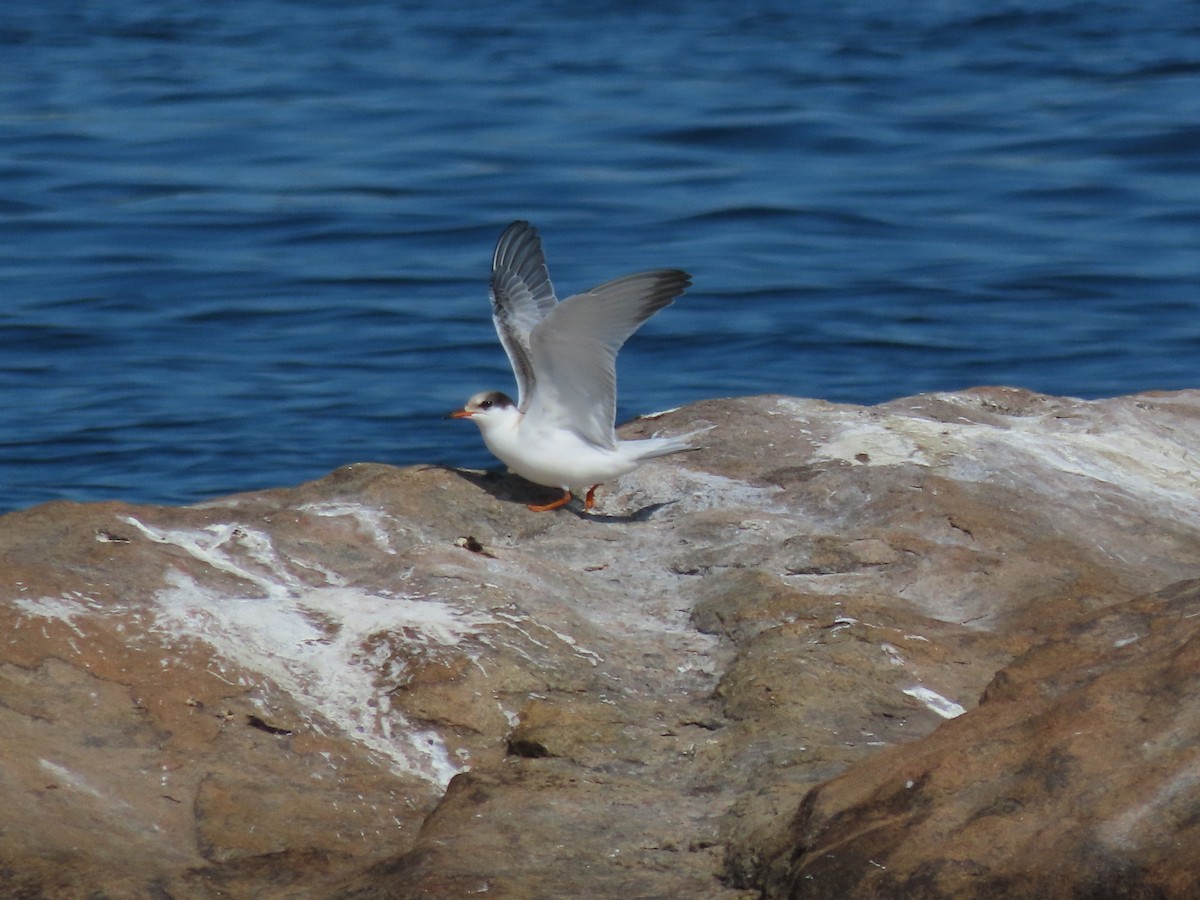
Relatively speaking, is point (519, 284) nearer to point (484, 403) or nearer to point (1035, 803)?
point (484, 403)

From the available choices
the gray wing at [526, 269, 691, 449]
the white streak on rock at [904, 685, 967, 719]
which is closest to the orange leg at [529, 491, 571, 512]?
the gray wing at [526, 269, 691, 449]

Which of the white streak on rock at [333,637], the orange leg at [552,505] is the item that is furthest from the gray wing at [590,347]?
the white streak on rock at [333,637]

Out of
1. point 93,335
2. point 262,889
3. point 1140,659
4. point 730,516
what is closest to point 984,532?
point 730,516

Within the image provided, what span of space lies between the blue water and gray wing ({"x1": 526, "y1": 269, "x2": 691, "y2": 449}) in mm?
4211

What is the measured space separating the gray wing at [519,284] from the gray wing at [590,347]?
0.29m

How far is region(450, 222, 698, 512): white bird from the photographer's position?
7141mm

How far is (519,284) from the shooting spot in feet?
26.2

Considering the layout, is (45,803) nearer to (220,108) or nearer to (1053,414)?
(1053,414)

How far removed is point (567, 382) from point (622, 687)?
2280 mm

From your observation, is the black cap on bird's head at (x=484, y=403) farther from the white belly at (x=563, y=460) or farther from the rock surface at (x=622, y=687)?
the rock surface at (x=622, y=687)

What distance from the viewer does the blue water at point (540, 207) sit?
1301 centimetres

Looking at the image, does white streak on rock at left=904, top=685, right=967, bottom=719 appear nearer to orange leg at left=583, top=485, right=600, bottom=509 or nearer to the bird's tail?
the bird's tail

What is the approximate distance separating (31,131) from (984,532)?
51.7 feet

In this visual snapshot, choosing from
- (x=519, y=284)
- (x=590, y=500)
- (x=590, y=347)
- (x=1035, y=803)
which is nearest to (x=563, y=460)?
(x=590, y=500)
